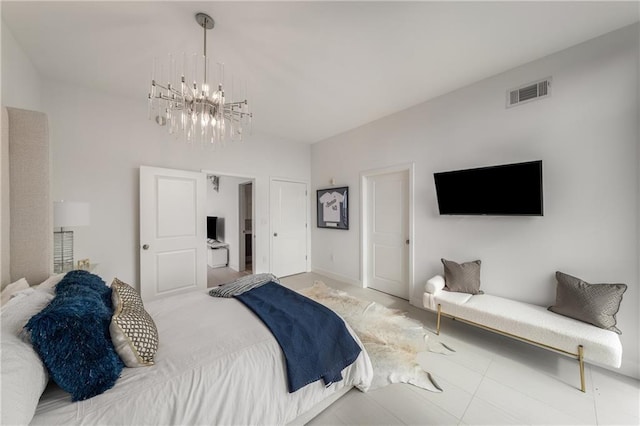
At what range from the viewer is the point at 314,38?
1.98m

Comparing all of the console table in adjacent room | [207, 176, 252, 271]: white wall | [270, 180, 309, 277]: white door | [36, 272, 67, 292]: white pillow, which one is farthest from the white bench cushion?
the console table in adjacent room

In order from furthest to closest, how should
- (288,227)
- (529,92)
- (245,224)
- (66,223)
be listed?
1. (245,224)
2. (288,227)
3. (529,92)
4. (66,223)

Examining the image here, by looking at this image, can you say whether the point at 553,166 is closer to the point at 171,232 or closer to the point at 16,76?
the point at 171,232

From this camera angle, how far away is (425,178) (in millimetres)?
3145

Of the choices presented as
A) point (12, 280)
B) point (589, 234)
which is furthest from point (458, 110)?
point (12, 280)

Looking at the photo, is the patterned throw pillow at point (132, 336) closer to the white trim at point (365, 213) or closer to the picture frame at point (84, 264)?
the picture frame at point (84, 264)

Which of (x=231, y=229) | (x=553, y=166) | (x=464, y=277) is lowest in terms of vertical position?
(x=464, y=277)

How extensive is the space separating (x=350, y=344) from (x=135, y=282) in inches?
121

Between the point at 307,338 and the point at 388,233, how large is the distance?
2576 mm

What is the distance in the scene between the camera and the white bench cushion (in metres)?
1.68

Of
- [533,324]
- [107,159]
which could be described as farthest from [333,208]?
[107,159]

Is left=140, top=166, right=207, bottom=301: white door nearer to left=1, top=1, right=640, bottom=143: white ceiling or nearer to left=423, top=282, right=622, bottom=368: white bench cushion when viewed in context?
left=1, top=1, right=640, bottom=143: white ceiling

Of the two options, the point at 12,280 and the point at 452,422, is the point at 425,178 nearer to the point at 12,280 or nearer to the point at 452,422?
the point at 452,422

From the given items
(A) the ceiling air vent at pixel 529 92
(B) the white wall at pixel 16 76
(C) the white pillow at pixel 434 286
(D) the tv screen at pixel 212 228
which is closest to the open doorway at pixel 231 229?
(D) the tv screen at pixel 212 228
